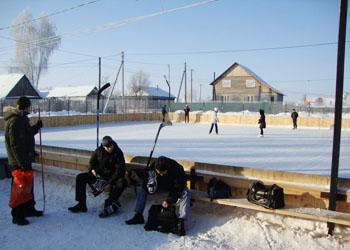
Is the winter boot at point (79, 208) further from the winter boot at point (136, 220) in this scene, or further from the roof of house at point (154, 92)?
the roof of house at point (154, 92)

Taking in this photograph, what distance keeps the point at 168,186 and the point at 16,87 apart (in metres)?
34.4

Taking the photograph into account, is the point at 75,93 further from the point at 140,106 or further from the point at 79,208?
the point at 79,208

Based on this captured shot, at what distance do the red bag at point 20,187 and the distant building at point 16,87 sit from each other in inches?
1246

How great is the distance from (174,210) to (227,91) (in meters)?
49.3

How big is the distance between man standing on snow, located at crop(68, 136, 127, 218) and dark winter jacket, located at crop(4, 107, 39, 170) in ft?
2.99

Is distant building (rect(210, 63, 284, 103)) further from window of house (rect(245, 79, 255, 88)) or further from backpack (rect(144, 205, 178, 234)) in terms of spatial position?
backpack (rect(144, 205, 178, 234))

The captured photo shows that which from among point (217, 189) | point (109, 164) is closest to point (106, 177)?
point (109, 164)

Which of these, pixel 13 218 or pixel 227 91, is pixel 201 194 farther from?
pixel 227 91

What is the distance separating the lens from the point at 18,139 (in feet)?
17.6

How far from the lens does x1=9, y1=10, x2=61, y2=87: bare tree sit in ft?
164

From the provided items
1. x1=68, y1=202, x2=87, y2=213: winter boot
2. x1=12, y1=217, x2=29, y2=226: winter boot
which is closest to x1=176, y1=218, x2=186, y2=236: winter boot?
x1=68, y1=202, x2=87, y2=213: winter boot

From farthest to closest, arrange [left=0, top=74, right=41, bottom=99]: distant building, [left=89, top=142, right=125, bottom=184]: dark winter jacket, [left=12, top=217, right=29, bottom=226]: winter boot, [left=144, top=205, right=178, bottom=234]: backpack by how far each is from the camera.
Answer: [left=0, top=74, right=41, bottom=99]: distant building, [left=89, top=142, right=125, bottom=184]: dark winter jacket, [left=12, top=217, right=29, bottom=226]: winter boot, [left=144, top=205, right=178, bottom=234]: backpack

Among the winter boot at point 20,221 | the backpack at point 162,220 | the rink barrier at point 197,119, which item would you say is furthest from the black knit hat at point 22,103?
the rink barrier at point 197,119

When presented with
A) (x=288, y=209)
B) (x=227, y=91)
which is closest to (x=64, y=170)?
(x=288, y=209)
